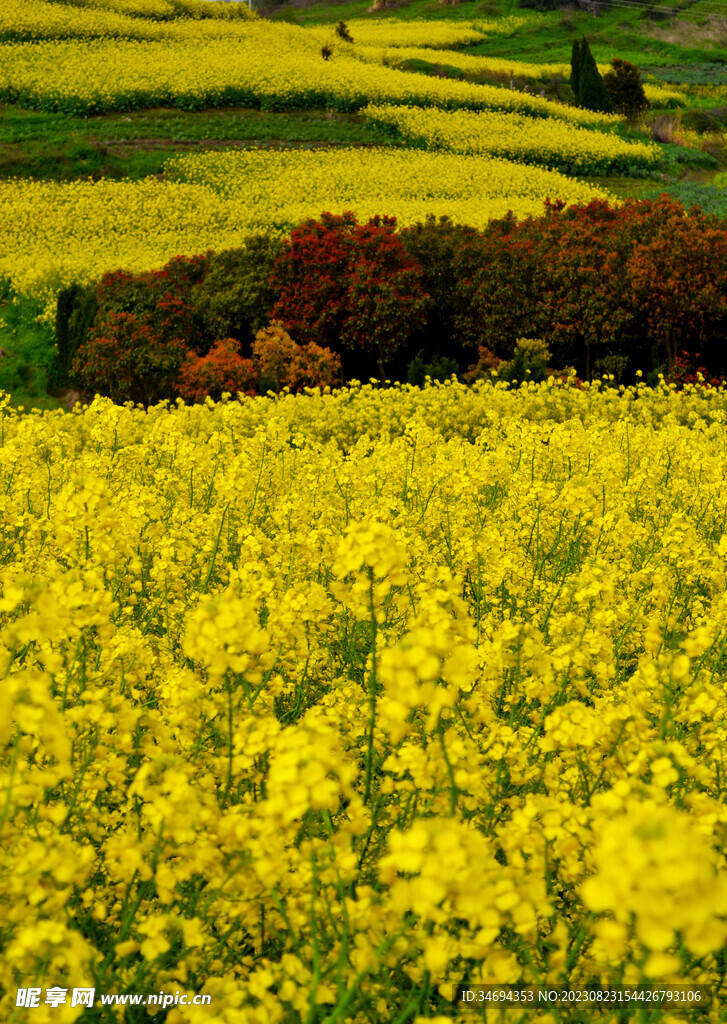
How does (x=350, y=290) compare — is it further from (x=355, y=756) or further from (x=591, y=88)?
(x=591, y=88)

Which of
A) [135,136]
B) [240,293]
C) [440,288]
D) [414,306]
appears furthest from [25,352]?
[135,136]

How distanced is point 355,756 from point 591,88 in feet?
169

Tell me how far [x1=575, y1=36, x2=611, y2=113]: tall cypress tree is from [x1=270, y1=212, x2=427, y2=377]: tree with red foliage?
3760 centimetres

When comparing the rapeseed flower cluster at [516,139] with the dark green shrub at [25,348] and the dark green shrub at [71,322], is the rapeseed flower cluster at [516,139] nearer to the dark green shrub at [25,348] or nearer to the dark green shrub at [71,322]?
the dark green shrub at [25,348]

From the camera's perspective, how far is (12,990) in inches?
77.5

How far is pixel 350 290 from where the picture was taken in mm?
14539

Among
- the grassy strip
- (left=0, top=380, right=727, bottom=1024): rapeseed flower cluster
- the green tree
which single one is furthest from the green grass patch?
the green tree

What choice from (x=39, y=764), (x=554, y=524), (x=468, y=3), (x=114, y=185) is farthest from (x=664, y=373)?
(x=468, y=3)

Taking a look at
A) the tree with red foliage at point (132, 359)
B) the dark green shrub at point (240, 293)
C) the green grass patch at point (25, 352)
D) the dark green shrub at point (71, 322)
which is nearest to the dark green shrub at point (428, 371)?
the dark green shrub at point (240, 293)

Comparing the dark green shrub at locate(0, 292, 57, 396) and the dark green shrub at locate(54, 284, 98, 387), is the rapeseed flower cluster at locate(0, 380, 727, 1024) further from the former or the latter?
the dark green shrub at locate(0, 292, 57, 396)

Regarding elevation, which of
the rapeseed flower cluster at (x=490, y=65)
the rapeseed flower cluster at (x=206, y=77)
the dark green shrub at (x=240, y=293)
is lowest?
the dark green shrub at (x=240, y=293)

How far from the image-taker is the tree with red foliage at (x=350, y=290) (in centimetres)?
1439

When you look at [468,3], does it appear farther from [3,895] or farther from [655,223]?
[3,895]

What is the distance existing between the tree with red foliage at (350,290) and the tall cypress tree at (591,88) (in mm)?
37595
